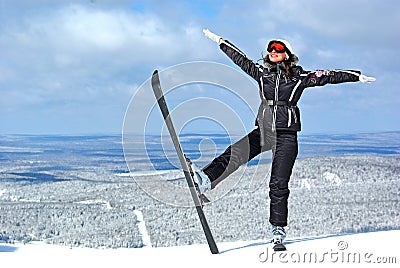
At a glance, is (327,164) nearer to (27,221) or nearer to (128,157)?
(27,221)

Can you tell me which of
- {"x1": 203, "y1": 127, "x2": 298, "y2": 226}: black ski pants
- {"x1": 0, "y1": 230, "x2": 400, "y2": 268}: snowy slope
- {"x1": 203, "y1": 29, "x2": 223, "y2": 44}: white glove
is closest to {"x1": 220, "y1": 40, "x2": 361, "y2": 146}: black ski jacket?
{"x1": 203, "y1": 127, "x2": 298, "y2": 226}: black ski pants

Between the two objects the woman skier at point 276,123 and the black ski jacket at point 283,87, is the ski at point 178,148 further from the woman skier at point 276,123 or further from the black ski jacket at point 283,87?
the black ski jacket at point 283,87

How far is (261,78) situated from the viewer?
16.6 feet

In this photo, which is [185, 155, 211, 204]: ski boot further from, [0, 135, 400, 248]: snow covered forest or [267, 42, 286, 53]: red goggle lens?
[267, 42, 286, 53]: red goggle lens

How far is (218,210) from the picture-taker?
59.7ft

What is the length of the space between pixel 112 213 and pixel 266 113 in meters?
15.6

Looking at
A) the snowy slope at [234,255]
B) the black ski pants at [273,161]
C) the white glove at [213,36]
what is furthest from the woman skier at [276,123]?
the snowy slope at [234,255]

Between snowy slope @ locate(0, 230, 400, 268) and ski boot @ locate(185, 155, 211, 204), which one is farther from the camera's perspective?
ski boot @ locate(185, 155, 211, 204)

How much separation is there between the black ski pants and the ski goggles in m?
0.86

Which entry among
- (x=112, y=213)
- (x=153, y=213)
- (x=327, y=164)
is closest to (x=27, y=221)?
(x=112, y=213)

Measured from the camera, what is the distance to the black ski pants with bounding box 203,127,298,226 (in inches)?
199

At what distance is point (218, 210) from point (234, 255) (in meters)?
13.4

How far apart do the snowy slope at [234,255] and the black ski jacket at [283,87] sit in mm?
1264

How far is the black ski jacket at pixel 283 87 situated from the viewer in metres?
4.96
